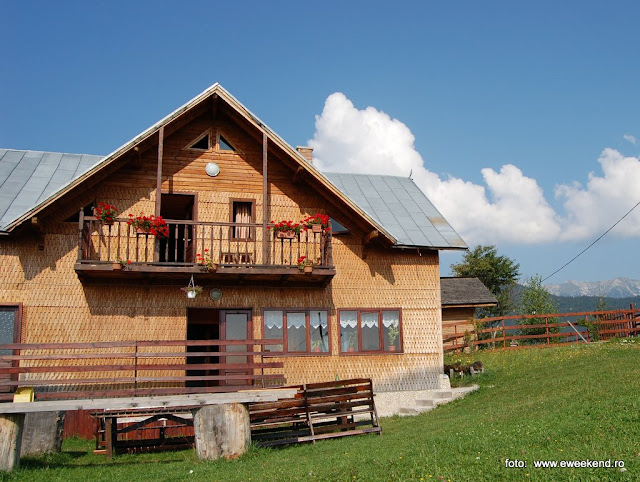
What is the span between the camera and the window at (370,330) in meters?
18.2

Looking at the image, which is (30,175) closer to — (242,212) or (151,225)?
(151,225)

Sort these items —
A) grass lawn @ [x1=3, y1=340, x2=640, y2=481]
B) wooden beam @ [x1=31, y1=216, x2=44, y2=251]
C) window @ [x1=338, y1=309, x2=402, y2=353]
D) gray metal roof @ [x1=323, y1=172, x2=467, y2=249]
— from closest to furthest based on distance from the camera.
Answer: grass lawn @ [x1=3, y1=340, x2=640, y2=481] < wooden beam @ [x1=31, y1=216, x2=44, y2=251] < window @ [x1=338, y1=309, x2=402, y2=353] < gray metal roof @ [x1=323, y1=172, x2=467, y2=249]

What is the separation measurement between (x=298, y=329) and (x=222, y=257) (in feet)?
9.18

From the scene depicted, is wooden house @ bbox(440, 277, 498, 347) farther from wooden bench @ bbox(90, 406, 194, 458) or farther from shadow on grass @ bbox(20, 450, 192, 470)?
shadow on grass @ bbox(20, 450, 192, 470)

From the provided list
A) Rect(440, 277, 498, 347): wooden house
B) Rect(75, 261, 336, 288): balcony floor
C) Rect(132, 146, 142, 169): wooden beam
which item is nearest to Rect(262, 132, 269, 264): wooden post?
Rect(75, 261, 336, 288): balcony floor

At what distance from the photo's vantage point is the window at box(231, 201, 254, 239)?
17953mm

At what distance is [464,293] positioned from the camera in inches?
1367

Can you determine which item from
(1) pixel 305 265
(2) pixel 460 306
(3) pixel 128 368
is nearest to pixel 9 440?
(3) pixel 128 368

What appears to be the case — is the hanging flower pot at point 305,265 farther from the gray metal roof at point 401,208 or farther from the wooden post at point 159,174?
the wooden post at point 159,174

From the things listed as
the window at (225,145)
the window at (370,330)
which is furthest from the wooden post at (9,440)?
the window at (225,145)

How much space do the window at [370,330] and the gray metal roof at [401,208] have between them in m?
2.12

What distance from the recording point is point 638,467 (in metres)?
8.58

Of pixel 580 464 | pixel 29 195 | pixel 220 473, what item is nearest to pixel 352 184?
pixel 29 195

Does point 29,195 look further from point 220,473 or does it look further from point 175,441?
point 220,473
